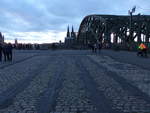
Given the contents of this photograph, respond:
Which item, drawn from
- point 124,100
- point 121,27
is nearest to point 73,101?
point 124,100

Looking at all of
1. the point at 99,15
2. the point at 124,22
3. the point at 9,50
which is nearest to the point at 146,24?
the point at 124,22

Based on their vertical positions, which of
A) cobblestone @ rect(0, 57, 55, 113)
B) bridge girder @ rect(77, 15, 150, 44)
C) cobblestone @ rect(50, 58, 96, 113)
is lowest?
cobblestone @ rect(0, 57, 55, 113)

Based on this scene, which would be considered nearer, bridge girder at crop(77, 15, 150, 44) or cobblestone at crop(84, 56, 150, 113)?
cobblestone at crop(84, 56, 150, 113)

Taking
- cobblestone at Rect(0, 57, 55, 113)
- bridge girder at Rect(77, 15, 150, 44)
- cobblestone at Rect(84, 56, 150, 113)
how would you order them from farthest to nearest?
1. bridge girder at Rect(77, 15, 150, 44)
2. cobblestone at Rect(84, 56, 150, 113)
3. cobblestone at Rect(0, 57, 55, 113)

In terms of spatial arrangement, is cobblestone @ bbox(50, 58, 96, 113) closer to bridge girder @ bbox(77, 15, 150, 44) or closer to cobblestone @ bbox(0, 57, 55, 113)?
cobblestone @ bbox(0, 57, 55, 113)

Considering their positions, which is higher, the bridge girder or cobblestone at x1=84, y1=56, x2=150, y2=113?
the bridge girder

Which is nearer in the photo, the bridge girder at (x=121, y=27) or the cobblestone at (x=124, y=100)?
the cobblestone at (x=124, y=100)

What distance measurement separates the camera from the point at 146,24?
305ft

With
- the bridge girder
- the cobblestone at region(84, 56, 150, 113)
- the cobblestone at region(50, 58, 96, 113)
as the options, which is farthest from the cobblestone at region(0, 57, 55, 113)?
the bridge girder

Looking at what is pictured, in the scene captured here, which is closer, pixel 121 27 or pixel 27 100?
pixel 27 100

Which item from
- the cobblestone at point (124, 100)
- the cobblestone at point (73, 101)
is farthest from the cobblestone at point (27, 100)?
the cobblestone at point (124, 100)

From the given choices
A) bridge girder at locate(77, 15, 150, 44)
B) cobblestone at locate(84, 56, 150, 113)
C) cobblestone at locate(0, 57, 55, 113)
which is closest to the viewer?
cobblestone at locate(0, 57, 55, 113)

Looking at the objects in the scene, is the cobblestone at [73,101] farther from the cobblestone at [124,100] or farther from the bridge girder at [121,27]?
the bridge girder at [121,27]

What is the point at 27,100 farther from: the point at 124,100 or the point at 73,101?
the point at 124,100
